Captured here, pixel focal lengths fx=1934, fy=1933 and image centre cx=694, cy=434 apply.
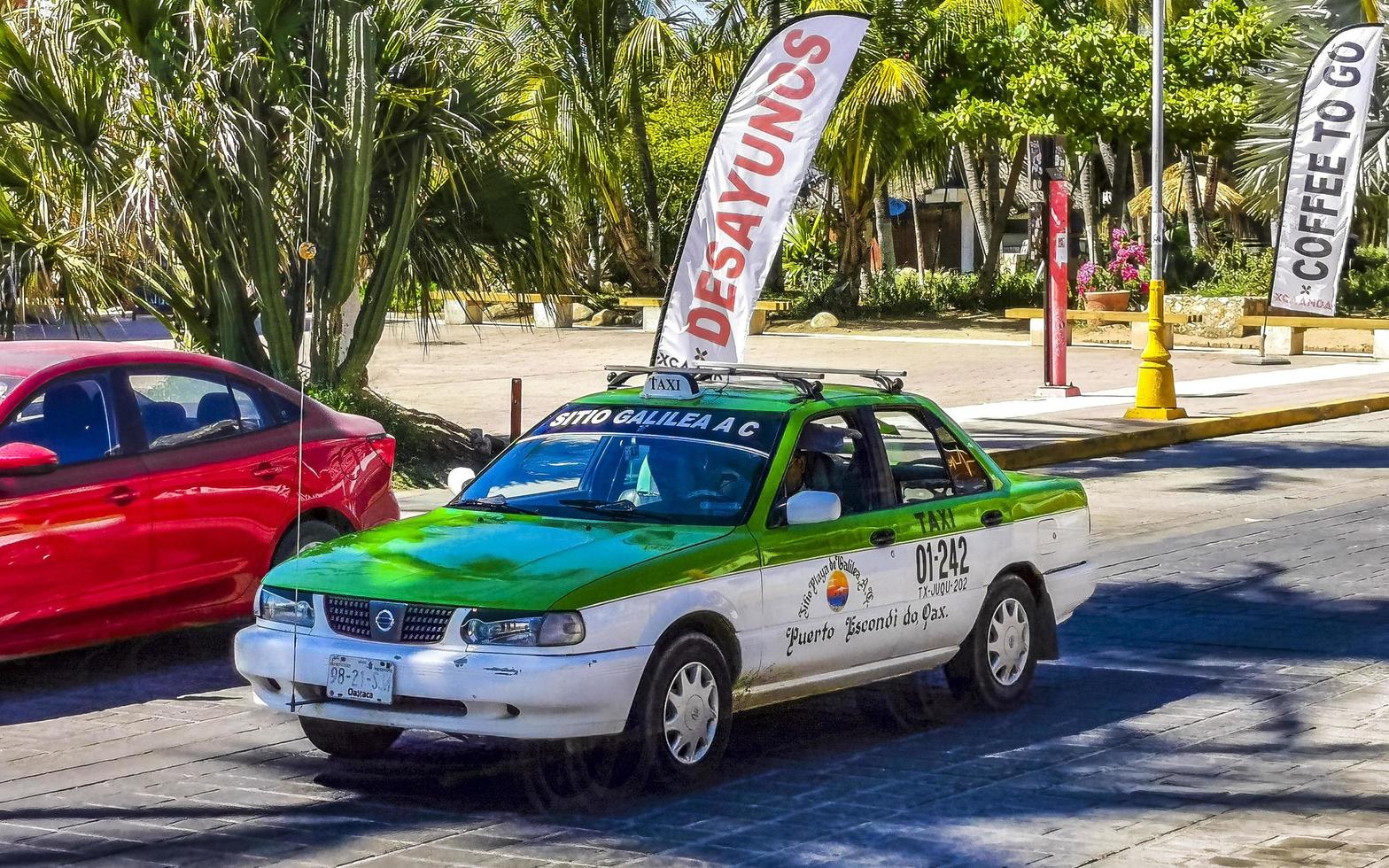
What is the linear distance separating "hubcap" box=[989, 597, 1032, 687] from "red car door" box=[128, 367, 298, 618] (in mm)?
3715

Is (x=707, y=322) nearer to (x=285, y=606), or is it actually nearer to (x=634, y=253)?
(x=285, y=606)

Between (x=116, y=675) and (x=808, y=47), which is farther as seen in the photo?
(x=808, y=47)

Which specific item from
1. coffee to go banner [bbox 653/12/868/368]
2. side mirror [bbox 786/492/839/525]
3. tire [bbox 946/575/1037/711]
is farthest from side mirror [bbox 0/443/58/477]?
coffee to go banner [bbox 653/12/868/368]

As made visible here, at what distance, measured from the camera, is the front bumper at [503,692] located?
252 inches

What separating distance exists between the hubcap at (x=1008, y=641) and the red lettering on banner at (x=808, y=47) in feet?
24.2

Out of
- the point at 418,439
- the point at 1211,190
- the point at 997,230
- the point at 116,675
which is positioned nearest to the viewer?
the point at 116,675

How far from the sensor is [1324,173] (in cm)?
2414

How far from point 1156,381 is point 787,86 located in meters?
8.99

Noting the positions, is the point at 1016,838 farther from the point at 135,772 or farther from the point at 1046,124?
the point at 1046,124

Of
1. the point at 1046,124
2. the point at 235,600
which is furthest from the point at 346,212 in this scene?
the point at 1046,124

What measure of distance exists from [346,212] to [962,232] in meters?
62.0

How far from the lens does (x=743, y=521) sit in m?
7.31

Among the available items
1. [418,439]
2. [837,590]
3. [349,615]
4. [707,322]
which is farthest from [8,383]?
[418,439]

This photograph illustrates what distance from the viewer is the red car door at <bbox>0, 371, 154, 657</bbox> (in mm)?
8500
